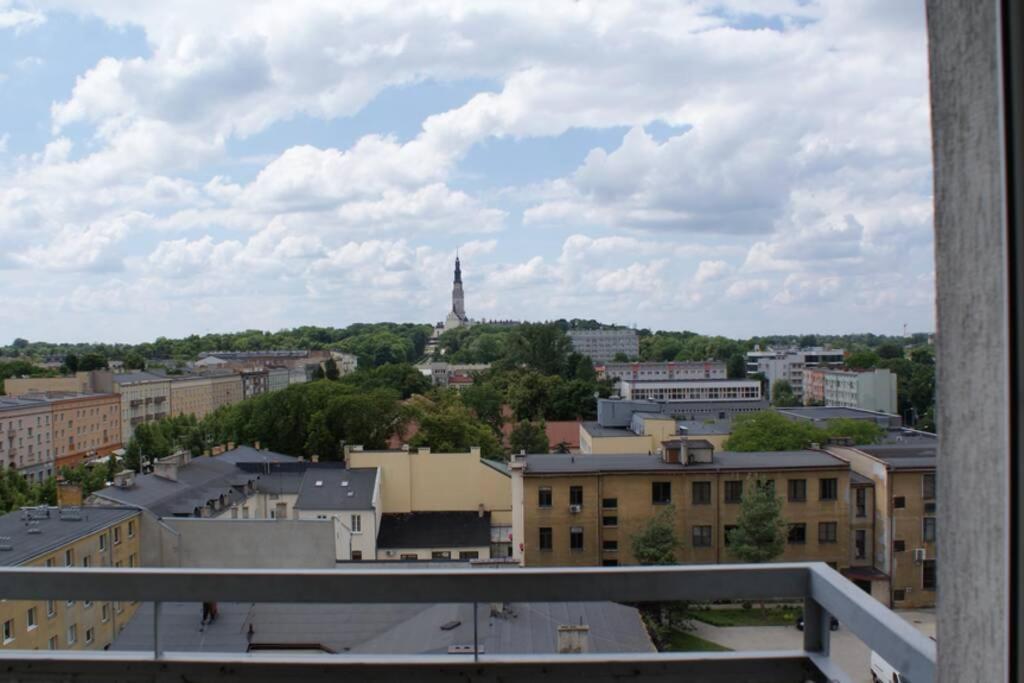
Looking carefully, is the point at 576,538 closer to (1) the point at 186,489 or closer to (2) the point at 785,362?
(1) the point at 186,489

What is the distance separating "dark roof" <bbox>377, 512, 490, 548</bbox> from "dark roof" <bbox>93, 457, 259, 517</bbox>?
222cm

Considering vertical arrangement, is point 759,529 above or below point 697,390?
above

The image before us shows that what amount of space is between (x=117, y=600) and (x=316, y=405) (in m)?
20.5

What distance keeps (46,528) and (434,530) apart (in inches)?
299

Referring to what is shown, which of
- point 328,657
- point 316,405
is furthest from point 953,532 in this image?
point 316,405

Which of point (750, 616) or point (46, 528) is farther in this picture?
point (46, 528)

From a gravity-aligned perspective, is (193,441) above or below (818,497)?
below

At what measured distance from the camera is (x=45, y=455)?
25.2m

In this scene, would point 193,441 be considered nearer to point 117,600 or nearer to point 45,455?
point 45,455

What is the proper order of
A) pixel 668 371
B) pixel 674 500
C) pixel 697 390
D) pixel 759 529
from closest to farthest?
pixel 759 529 → pixel 674 500 → pixel 697 390 → pixel 668 371

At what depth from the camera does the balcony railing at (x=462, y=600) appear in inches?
43.4

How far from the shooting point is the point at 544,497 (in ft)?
22.7

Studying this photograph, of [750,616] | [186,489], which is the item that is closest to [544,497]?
[186,489]

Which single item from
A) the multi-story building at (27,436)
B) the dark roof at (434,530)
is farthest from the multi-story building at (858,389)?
the multi-story building at (27,436)
